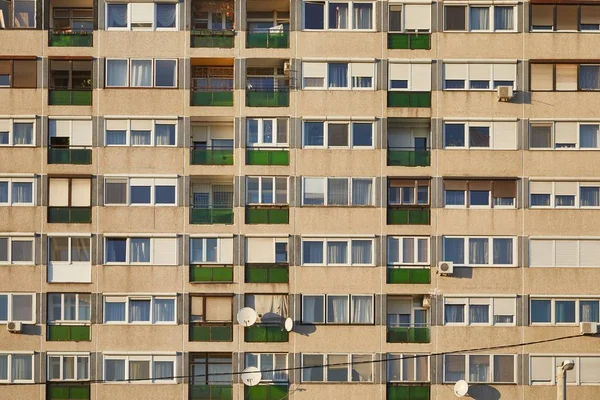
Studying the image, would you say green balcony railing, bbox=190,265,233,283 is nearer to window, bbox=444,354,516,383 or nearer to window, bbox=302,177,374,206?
window, bbox=302,177,374,206

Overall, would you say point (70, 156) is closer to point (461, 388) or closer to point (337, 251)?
point (337, 251)

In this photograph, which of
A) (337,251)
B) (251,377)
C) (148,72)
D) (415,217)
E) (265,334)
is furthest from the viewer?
(148,72)

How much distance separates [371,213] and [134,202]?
32.4 feet

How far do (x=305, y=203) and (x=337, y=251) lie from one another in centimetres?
240

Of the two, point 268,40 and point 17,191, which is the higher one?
point 268,40

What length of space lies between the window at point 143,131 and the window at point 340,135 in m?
5.62

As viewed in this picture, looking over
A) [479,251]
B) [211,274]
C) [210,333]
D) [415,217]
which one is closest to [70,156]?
[211,274]

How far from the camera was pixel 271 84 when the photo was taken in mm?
54781

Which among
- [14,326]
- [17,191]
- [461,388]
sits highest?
[17,191]

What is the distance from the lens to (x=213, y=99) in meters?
53.7

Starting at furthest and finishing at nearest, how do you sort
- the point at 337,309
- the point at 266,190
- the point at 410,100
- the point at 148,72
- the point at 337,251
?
the point at 148,72 < the point at 410,100 < the point at 266,190 < the point at 337,251 < the point at 337,309

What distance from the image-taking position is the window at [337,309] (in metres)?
52.9

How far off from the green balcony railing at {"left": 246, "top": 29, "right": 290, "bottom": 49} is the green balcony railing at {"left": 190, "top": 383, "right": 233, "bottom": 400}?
14.2 metres

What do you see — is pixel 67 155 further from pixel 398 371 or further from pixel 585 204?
pixel 585 204
